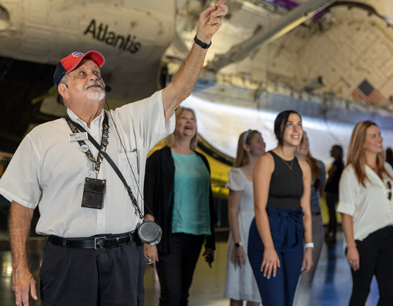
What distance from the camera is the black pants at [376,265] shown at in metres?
2.49

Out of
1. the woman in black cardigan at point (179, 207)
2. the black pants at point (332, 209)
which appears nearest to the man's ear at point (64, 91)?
the woman in black cardigan at point (179, 207)

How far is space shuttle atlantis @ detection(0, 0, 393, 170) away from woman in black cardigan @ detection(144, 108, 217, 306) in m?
2.58

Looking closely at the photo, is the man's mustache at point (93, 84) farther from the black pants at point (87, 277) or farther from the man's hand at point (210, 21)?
the black pants at point (87, 277)

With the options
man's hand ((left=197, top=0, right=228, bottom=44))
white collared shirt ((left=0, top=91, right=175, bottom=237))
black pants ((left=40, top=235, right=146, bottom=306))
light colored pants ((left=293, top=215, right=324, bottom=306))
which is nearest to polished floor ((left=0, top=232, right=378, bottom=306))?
light colored pants ((left=293, top=215, right=324, bottom=306))

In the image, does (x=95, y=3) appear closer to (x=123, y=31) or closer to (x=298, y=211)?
(x=123, y=31)

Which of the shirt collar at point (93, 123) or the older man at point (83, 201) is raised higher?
the shirt collar at point (93, 123)

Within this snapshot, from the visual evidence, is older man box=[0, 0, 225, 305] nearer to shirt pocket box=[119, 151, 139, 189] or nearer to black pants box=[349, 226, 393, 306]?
shirt pocket box=[119, 151, 139, 189]

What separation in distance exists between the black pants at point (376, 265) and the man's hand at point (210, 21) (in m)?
1.80

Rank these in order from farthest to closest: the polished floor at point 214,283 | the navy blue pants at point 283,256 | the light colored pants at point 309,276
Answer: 1. the polished floor at point 214,283
2. the light colored pants at point 309,276
3. the navy blue pants at point 283,256

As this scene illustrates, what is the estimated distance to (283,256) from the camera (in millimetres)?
2215

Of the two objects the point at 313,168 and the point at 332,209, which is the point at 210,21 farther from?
the point at 332,209

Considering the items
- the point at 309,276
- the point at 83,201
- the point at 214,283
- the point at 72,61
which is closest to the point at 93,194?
the point at 83,201

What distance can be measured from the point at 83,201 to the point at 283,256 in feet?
4.02

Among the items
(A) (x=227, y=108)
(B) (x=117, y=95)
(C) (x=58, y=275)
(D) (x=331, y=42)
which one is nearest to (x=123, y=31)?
(B) (x=117, y=95)
